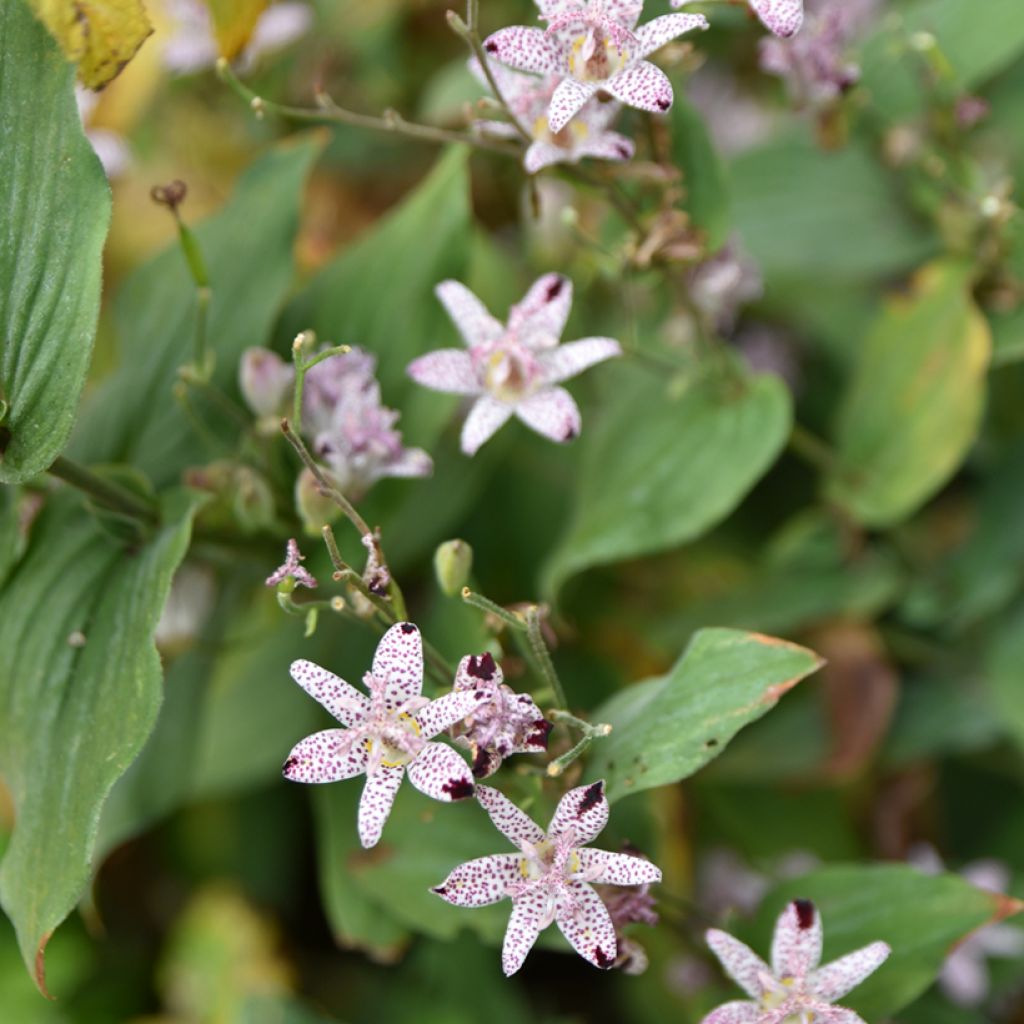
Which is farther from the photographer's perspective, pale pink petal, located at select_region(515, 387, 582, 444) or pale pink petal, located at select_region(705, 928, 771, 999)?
pale pink petal, located at select_region(515, 387, 582, 444)

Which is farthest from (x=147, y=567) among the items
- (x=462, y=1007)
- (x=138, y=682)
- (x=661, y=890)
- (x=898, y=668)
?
(x=898, y=668)

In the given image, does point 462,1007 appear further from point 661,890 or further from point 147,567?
point 147,567

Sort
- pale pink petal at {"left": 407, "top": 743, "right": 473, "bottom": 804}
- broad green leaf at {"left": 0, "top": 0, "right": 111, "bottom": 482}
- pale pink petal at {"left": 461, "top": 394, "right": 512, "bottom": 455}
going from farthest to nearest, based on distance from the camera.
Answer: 1. pale pink petal at {"left": 461, "top": 394, "right": 512, "bottom": 455}
2. broad green leaf at {"left": 0, "top": 0, "right": 111, "bottom": 482}
3. pale pink petal at {"left": 407, "top": 743, "right": 473, "bottom": 804}

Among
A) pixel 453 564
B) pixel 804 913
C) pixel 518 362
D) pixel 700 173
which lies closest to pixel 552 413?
pixel 518 362

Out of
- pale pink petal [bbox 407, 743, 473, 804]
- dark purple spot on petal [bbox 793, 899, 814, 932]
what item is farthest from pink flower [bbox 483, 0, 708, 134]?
dark purple spot on petal [bbox 793, 899, 814, 932]

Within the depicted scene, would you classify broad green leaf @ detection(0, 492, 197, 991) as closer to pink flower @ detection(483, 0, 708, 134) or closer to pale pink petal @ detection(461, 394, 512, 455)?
pale pink petal @ detection(461, 394, 512, 455)
